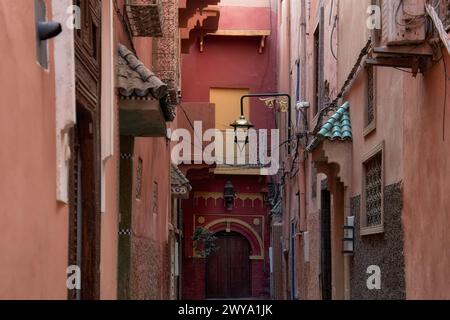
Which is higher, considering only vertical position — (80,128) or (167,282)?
(80,128)

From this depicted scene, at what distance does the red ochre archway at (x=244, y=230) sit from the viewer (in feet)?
102

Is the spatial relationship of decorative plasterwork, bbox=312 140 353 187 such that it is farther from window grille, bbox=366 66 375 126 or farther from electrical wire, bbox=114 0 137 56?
electrical wire, bbox=114 0 137 56

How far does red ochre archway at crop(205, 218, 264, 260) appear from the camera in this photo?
30.9 metres

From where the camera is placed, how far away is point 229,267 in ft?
103

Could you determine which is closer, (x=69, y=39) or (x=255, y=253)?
(x=69, y=39)

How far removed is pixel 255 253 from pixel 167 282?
493 inches

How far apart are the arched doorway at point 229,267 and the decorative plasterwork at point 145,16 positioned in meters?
19.4

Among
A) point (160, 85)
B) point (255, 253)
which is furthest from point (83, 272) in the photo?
point (255, 253)

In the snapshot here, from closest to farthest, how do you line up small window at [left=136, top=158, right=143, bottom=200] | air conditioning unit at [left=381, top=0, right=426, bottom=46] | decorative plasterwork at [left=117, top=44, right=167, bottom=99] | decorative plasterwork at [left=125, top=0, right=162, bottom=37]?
1. air conditioning unit at [left=381, top=0, right=426, bottom=46]
2. decorative plasterwork at [left=117, top=44, right=167, bottom=99]
3. decorative plasterwork at [left=125, top=0, right=162, bottom=37]
4. small window at [left=136, top=158, right=143, bottom=200]

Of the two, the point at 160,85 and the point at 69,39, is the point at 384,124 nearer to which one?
the point at 160,85

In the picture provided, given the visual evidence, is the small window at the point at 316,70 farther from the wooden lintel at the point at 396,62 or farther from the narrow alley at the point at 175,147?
the wooden lintel at the point at 396,62

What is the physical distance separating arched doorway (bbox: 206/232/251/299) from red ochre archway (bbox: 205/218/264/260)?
0.95ft

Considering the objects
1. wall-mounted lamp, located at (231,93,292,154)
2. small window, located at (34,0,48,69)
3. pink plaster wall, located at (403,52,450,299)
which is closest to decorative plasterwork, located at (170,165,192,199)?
wall-mounted lamp, located at (231,93,292,154)

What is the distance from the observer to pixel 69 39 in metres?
6.88
